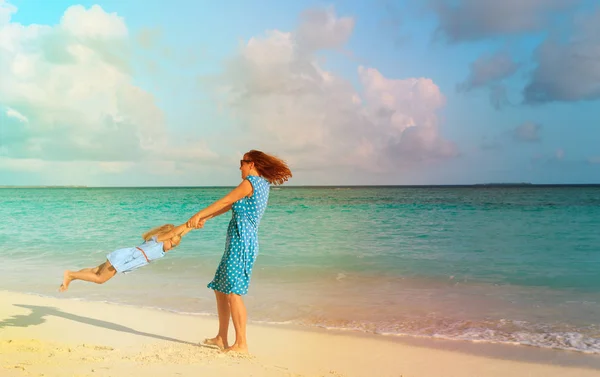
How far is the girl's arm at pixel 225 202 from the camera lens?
4.44 meters

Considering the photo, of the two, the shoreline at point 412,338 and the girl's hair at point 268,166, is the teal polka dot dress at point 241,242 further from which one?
the shoreline at point 412,338

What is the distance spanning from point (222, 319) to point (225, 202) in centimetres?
121

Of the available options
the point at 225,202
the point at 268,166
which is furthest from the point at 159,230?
the point at 268,166

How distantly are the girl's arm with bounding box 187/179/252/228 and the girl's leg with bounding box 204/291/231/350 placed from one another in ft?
2.60

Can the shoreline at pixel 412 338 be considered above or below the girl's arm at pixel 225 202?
below

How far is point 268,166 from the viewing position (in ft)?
15.5

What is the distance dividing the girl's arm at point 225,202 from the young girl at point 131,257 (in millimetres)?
77

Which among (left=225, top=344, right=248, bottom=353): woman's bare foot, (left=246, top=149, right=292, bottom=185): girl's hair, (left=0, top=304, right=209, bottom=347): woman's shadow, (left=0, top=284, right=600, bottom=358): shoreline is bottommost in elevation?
(left=0, top=304, right=209, bottom=347): woman's shadow

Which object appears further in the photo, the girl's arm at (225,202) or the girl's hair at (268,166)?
the girl's hair at (268,166)

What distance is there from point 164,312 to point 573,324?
5037 mm

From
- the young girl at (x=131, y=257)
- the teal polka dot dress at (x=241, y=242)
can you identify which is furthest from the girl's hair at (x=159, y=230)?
the teal polka dot dress at (x=241, y=242)

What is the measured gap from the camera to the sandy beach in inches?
162

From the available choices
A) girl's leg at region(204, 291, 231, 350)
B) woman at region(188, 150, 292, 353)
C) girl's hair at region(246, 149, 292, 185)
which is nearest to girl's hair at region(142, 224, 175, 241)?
woman at region(188, 150, 292, 353)

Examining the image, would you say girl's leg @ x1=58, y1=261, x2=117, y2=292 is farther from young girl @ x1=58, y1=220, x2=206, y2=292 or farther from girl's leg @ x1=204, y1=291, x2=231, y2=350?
girl's leg @ x1=204, y1=291, x2=231, y2=350
